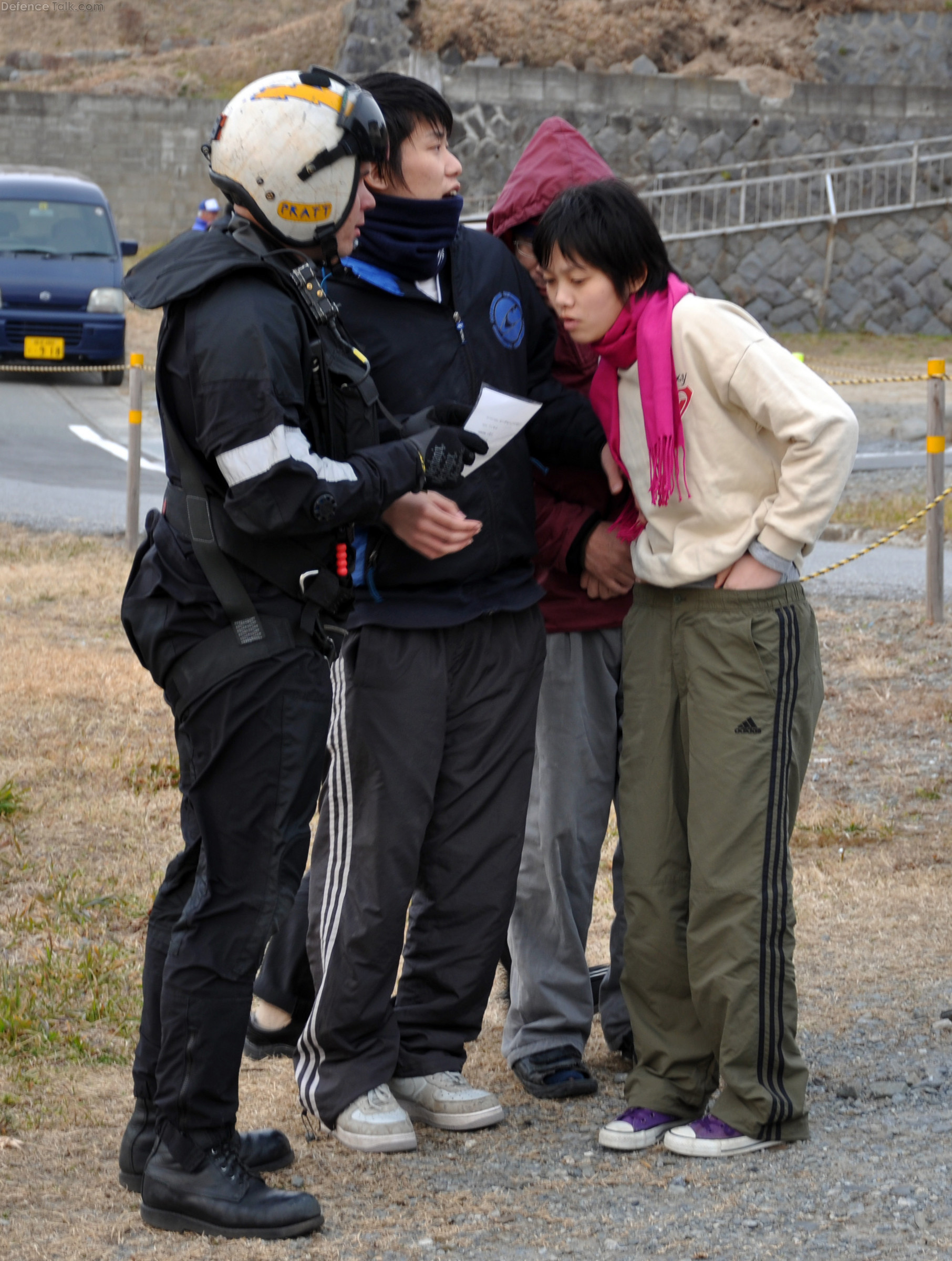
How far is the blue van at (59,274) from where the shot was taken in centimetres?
1551


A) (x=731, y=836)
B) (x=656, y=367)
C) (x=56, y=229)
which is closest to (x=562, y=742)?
(x=731, y=836)

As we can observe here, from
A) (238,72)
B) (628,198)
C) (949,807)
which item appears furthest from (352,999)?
(238,72)

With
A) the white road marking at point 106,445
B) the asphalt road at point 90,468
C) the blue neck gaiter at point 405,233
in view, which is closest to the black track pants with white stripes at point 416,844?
the blue neck gaiter at point 405,233

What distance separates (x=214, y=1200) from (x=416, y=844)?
0.81 m

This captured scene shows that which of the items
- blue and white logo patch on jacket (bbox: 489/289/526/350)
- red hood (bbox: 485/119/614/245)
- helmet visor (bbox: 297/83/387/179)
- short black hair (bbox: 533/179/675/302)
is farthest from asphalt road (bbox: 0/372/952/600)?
helmet visor (bbox: 297/83/387/179)

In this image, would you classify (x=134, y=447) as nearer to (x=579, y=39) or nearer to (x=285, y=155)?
(x=285, y=155)

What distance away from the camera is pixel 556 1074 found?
346 cm

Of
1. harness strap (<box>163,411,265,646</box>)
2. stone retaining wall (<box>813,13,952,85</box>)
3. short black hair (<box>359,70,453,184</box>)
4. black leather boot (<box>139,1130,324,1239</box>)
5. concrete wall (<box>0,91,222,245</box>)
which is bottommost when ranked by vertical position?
black leather boot (<box>139,1130,324,1239</box>)

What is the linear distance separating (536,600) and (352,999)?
0.92m

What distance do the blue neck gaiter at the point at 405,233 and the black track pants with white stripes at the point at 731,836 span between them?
2.77 feet

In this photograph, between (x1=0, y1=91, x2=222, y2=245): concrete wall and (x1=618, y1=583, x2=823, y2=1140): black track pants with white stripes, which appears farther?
(x1=0, y1=91, x2=222, y2=245): concrete wall

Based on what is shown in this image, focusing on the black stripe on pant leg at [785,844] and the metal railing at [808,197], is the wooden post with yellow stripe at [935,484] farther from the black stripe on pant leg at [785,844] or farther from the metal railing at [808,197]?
the metal railing at [808,197]

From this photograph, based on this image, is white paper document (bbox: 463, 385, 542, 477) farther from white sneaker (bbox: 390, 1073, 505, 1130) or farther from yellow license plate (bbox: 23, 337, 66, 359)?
yellow license plate (bbox: 23, 337, 66, 359)

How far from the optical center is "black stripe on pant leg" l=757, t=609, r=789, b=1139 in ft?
9.91
